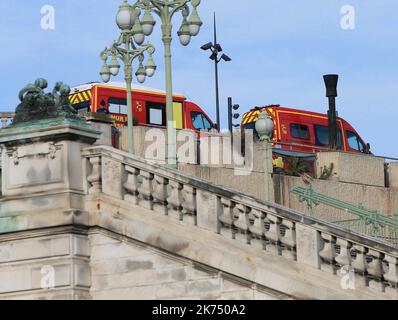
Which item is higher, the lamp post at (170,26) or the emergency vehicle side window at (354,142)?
the emergency vehicle side window at (354,142)

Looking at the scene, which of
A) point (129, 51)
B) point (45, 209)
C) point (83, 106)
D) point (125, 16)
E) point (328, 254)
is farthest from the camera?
point (83, 106)

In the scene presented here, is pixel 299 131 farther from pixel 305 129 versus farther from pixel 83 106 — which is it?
pixel 83 106

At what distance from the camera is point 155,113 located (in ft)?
152

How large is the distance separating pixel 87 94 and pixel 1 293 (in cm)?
2397

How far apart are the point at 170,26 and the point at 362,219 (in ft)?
19.3

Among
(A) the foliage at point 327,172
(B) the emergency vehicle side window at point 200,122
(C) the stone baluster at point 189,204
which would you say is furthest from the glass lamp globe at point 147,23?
(B) the emergency vehicle side window at point 200,122

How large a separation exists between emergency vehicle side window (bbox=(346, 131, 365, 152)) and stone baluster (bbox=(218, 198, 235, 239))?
27.1 metres

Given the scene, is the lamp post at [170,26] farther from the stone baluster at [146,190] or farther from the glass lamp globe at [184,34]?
the stone baluster at [146,190]

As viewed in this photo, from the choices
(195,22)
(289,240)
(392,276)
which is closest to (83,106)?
(195,22)

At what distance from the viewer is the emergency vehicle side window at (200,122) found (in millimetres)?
47000

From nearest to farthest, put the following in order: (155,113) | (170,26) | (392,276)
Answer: (392,276) → (170,26) → (155,113)

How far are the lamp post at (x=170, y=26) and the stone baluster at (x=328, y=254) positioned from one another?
8.79 m

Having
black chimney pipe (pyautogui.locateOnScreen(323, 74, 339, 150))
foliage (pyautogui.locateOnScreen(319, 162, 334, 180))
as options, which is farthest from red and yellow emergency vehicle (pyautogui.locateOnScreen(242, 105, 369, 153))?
foliage (pyautogui.locateOnScreen(319, 162, 334, 180))
